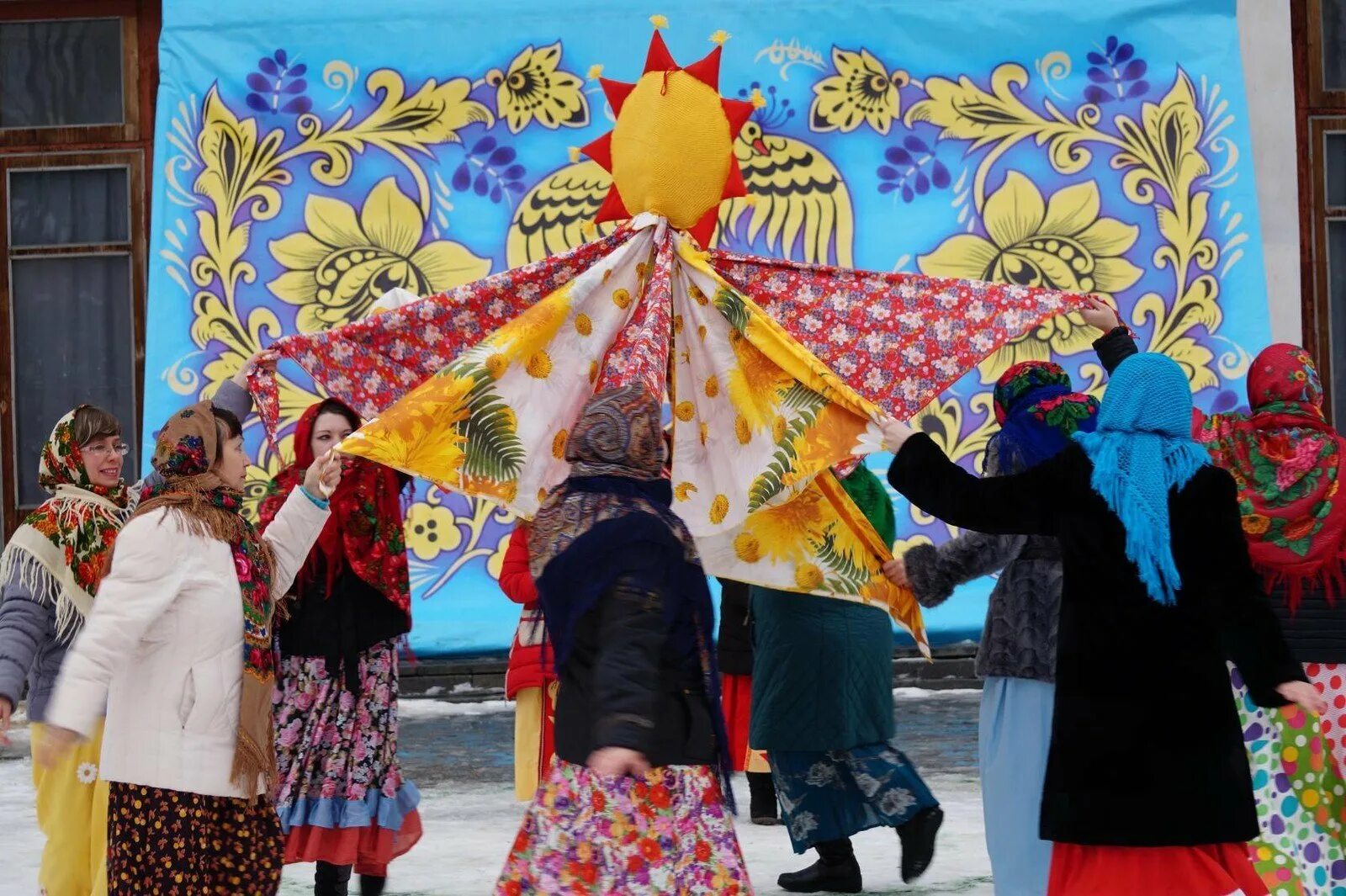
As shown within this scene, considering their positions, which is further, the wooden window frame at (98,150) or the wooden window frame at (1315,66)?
the wooden window frame at (98,150)

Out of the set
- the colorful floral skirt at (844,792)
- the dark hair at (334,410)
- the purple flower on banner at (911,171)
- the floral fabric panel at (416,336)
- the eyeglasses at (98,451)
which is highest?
the purple flower on banner at (911,171)

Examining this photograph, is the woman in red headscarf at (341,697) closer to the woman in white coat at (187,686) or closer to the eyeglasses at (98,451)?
the eyeglasses at (98,451)

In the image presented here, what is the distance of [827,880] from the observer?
525 cm

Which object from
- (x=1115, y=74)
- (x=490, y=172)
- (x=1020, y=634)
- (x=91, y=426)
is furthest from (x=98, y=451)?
(x=1115, y=74)

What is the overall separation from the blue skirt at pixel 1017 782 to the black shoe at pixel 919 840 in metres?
0.60

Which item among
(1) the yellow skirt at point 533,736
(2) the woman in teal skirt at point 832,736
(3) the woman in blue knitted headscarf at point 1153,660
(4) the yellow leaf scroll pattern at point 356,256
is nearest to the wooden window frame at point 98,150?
(4) the yellow leaf scroll pattern at point 356,256

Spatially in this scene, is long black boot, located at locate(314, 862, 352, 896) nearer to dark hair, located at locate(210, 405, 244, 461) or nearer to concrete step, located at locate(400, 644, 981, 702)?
dark hair, located at locate(210, 405, 244, 461)

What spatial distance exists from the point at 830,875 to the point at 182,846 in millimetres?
2056

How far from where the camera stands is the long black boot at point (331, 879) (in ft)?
16.1

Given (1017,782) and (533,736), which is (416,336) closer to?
(533,736)

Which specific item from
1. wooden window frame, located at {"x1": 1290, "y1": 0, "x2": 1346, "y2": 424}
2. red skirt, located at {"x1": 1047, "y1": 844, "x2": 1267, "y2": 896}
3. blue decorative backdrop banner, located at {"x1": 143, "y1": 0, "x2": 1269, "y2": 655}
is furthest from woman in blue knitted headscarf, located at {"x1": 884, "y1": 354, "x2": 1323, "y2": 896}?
wooden window frame, located at {"x1": 1290, "y1": 0, "x2": 1346, "y2": 424}

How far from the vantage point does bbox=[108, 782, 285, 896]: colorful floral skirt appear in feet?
12.8

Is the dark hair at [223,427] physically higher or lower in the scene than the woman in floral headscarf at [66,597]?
higher

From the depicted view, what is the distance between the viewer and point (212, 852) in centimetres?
400
